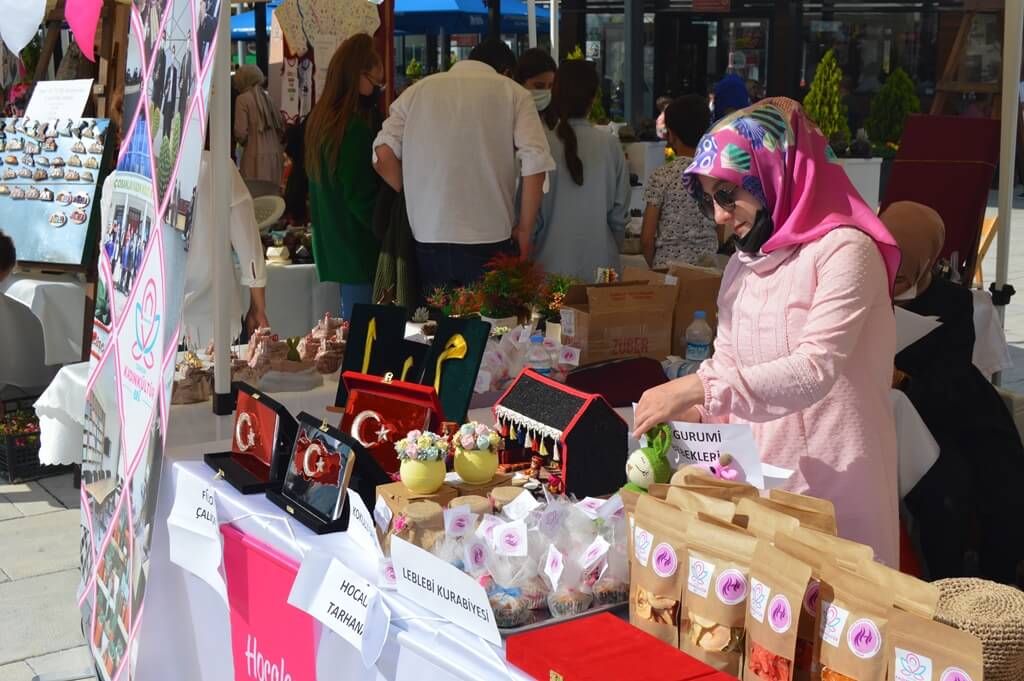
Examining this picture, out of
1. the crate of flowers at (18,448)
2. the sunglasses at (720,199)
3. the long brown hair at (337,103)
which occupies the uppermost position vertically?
the long brown hair at (337,103)

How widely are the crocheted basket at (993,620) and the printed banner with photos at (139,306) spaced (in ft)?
4.33

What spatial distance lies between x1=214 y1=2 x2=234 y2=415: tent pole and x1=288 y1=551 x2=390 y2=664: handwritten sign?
3.65 ft

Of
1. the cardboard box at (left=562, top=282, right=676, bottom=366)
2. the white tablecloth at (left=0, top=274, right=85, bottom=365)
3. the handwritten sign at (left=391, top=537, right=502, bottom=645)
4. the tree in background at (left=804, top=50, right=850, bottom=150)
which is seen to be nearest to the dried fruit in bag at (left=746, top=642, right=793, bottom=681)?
the handwritten sign at (left=391, top=537, right=502, bottom=645)

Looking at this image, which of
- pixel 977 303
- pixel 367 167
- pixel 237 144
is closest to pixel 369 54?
pixel 367 167

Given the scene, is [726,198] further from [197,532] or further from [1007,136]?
[1007,136]

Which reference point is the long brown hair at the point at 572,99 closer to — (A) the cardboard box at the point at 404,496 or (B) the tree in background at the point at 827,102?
(A) the cardboard box at the point at 404,496

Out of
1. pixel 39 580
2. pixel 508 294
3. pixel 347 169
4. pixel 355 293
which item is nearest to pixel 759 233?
pixel 508 294

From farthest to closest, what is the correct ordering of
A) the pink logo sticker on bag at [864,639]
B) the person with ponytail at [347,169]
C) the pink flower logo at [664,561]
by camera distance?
1. the person with ponytail at [347,169]
2. the pink flower logo at [664,561]
3. the pink logo sticker on bag at [864,639]

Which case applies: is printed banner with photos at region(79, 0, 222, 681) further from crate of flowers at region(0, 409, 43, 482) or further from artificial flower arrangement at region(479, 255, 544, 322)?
crate of flowers at region(0, 409, 43, 482)

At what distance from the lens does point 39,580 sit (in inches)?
156

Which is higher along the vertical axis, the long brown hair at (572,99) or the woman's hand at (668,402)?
the long brown hair at (572,99)

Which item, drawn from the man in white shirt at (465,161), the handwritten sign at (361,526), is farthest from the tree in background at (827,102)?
the handwritten sign at (361,526)

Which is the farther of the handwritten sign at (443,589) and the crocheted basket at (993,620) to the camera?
the handwritten sign at (443,589)

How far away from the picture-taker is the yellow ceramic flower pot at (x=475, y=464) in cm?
212
